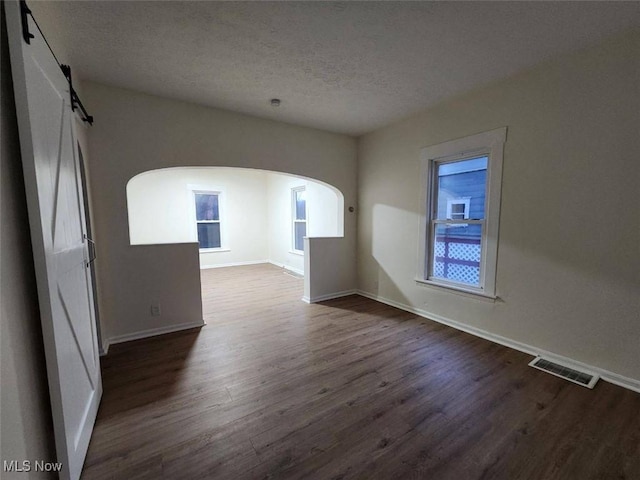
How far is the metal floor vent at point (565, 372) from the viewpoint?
2141 millimetres

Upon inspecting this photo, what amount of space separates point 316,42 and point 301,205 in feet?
14.8

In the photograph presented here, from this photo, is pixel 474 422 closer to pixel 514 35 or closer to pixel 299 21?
pixel 514 35

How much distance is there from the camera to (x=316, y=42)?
206 centimetres

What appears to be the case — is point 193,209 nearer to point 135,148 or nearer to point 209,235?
point 209,235

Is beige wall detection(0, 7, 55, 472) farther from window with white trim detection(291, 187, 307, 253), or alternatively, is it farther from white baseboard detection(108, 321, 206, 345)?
window with white trim detection(291, 187, 307, 253)

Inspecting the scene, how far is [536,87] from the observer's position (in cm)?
244

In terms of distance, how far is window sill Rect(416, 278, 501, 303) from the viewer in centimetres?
289

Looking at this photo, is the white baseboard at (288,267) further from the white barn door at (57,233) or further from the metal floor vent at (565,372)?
the white barn door at (57,233)

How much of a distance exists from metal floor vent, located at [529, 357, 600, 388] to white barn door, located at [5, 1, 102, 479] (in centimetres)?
329

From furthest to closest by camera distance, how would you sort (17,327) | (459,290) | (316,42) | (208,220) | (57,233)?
(208,220), (459,290), (316,42), (57,233), (17,327)

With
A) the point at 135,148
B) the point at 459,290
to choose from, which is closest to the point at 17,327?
the point at 135,148

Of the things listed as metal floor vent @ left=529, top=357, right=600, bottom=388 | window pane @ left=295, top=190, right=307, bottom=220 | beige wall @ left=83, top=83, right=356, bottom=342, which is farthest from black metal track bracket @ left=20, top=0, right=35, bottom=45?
window pane @ left=295, top=190, right=307, bottom=220

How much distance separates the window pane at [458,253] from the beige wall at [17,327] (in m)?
3.55

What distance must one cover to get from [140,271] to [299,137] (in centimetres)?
268
